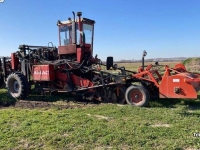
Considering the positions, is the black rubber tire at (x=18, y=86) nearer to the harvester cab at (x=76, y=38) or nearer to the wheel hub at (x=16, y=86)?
the wheel hub at (x=16, y=86)

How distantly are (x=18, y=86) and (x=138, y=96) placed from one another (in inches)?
207

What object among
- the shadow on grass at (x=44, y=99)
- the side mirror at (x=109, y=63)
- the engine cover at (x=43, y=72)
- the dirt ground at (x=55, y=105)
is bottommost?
the dirt ground at (x=55, y=105)

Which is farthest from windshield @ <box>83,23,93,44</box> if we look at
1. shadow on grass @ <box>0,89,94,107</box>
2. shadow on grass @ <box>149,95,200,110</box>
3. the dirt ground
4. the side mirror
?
shadow on grass @ <box>149,95,200,110</box>

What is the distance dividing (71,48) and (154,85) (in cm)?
368

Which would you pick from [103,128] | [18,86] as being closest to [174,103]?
[103,128]

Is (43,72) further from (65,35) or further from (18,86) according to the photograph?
(65,35)

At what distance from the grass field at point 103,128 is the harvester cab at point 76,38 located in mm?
2723

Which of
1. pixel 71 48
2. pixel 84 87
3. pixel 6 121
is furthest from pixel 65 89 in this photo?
pixel 6 121

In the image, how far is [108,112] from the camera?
7.12m

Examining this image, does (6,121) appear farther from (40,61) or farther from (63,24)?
(63,24)

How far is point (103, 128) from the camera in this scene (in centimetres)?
556

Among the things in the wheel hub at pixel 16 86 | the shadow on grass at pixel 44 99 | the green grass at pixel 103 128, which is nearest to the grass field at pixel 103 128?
the green grass at pixel 103 128

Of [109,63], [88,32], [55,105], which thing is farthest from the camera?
[88,32]

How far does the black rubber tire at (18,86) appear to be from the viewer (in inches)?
385
